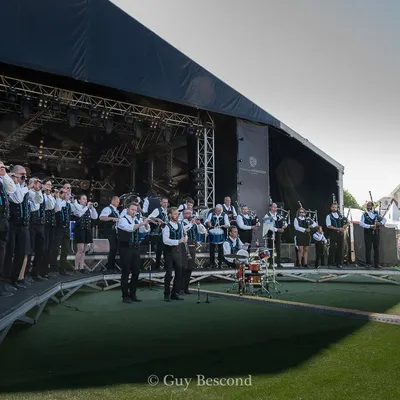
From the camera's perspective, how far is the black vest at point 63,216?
9.09 metres

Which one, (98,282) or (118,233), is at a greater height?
(118,233)

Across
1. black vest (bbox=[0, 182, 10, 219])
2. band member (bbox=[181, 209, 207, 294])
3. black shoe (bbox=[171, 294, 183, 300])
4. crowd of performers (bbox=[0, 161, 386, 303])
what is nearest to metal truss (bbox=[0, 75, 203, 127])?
crowd of performers (bbox=[0, 161, 386, 303])

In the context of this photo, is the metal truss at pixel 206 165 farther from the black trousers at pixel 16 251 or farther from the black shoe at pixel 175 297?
the black trousers at pixel 16 251

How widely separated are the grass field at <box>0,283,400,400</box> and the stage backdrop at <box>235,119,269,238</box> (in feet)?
28.0

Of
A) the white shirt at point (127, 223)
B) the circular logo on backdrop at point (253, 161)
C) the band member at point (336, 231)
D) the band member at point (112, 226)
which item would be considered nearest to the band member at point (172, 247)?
the white shirt at point (127, 223)

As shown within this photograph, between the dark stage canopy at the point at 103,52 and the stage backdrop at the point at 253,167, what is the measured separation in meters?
1.16

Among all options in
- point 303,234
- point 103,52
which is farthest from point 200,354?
point 103,52

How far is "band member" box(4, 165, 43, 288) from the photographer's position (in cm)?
652

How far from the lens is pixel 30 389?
10.2ft

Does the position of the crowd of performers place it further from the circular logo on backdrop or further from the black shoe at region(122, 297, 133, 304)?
the circular logo on backdrop

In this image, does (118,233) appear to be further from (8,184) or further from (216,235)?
(216,235)

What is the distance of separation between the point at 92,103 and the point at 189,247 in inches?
272

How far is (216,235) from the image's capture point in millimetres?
11992

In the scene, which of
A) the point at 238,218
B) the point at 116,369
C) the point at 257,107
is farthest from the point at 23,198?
the point at 257,107
